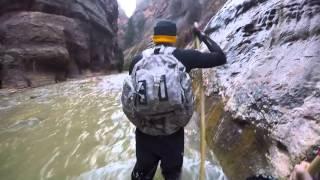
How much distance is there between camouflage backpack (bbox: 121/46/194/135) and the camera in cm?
315

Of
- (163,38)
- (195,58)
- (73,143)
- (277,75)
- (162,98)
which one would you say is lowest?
(73,143)

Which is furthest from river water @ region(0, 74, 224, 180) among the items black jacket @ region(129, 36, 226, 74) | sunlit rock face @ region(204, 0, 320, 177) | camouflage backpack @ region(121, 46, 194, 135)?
black jacket @ region(129, 36, 226, 74)

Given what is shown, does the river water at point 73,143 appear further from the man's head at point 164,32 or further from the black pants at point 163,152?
the man's head at point 164,32

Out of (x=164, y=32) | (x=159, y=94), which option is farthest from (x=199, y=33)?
(x=159, y=94)

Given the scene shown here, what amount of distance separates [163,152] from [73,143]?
3.44 metres

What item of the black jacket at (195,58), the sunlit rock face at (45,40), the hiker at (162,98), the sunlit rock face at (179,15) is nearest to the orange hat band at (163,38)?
the hiker at (162,98)

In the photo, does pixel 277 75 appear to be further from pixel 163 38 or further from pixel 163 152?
pixel 163 152

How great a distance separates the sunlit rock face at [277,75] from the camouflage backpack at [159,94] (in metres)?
1.13

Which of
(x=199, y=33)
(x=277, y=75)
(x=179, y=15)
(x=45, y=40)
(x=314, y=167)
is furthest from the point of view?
(x=179, y=15)

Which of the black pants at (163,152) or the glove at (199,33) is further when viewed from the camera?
the glove at (199,33)

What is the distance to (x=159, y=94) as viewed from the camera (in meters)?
3.14

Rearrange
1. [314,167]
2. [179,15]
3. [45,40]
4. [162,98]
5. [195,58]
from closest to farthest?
Result: [314,167]
[162,98]
[195,58]
[45,40]
[179,15]

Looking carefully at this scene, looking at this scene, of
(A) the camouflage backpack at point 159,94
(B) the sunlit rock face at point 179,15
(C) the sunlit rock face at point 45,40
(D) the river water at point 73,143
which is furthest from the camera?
(B) the sunlit rock face at point 179,15

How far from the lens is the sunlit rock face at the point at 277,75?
368cm
